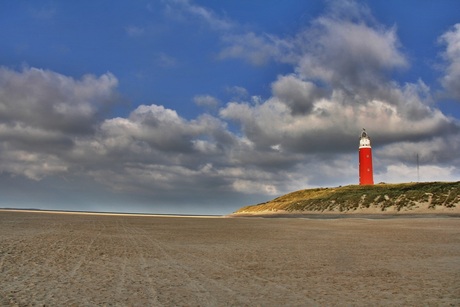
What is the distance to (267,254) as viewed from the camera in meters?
16.4

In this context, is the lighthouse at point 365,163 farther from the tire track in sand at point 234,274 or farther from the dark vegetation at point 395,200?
the tire track in sand at point 234,274

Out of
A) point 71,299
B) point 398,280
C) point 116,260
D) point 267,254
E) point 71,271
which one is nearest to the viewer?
point 71,299

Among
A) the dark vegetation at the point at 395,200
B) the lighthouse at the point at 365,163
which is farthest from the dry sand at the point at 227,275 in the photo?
the lighthouse at the point at 365,163

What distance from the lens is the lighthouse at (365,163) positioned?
78.8 m

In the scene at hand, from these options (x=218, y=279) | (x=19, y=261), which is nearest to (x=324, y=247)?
(x=218, y=279)

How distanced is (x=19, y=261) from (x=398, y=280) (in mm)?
12214

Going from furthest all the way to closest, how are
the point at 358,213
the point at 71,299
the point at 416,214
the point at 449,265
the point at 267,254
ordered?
the point at 358,213
the point at 416,214
the point at 267,254
the point at 449,265
the point at 71,299

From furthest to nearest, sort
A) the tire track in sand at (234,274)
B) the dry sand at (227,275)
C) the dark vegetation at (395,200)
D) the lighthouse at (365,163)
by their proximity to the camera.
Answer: the lighthouse at (365,163) < the dark vegetation at (395,200) < the tire track in sand at (234,274) < the dry sand at (227,275)

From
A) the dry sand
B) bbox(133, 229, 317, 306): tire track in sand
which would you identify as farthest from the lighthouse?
bbox(133, 229, 317, 306): tire track in sand

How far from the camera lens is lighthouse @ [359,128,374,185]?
7881 centimetres

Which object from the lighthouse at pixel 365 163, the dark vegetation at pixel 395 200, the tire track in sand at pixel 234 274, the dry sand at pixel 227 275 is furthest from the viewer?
the lighthouse at pixel 365 163

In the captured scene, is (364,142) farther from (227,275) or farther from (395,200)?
(227,275)

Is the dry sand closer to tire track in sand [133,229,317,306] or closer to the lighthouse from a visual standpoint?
tire track in sand [133,229,317,306]

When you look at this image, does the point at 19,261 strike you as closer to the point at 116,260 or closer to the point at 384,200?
the point at 116,260
